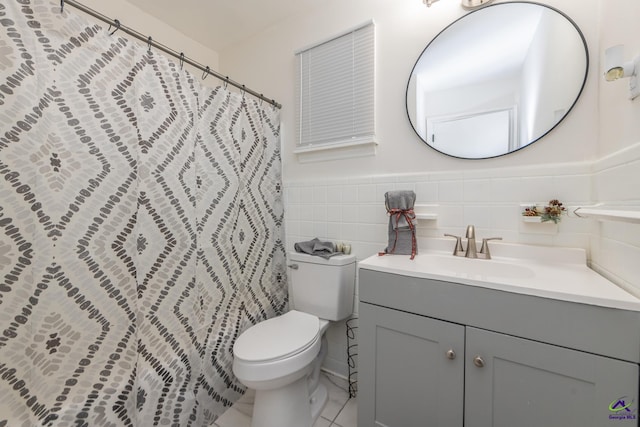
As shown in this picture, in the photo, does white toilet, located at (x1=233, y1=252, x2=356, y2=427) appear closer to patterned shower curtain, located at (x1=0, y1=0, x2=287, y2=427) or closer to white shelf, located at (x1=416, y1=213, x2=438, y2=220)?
patterned shower curtain, located at (x1=0, y1=0, x2=287, y2=427)

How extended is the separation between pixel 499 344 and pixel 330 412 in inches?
39.8

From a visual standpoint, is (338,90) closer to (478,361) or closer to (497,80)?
(497,80)

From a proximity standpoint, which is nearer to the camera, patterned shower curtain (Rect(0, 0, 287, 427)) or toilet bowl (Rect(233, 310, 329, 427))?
patterned shower curtain (Rect(0, 0, 287, 427))

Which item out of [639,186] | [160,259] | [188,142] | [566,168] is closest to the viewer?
[639,186]

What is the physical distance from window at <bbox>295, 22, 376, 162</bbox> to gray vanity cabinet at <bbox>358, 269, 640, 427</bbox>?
0.87 metres

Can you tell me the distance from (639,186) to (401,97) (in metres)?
1.01

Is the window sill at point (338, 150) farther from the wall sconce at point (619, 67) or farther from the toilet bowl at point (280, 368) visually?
the toilet bowl at point (280, 368)

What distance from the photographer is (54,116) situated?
90 centimetres

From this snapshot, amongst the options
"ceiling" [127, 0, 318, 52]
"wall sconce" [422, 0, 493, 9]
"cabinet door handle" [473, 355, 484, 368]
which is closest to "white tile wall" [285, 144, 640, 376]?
"cabinet door handle" [473, 355, 484, 368]

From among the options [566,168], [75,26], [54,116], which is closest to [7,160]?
[54,116]

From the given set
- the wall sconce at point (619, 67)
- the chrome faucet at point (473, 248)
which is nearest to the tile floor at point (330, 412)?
the chrome faucet at point (473, 248)

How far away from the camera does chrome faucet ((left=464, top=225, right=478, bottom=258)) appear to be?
1.18 metres

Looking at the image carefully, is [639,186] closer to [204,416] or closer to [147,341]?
[147,341]

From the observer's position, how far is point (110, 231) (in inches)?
40.4
